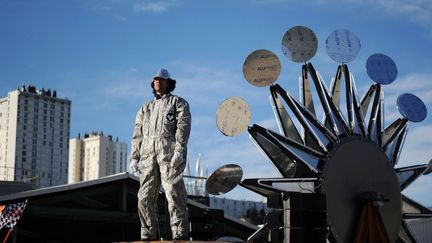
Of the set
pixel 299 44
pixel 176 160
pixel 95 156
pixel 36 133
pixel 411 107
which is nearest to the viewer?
pixel 176 160

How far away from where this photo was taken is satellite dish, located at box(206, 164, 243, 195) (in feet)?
48.2

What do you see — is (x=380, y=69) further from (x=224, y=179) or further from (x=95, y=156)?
(x=95, y=156)

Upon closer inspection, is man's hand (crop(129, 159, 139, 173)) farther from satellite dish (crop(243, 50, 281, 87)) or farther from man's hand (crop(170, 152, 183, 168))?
satellite dish (crop(243, 50, 281, 87))

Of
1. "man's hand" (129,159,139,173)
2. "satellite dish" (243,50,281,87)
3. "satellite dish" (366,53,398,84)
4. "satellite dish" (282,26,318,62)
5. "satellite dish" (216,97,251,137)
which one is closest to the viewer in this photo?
"man's hand" (129,159,139,173)

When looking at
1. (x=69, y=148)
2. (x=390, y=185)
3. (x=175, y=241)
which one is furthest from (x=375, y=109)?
(x=69, y=148)

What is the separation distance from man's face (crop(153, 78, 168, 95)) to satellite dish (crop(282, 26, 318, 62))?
564cm

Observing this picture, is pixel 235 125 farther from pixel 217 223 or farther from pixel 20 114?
pixel 20 114

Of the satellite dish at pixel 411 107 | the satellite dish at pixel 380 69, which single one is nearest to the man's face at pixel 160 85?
the satellite dish at pixel 380 69

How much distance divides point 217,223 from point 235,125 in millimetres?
4320

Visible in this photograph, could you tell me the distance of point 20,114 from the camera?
5167 inches

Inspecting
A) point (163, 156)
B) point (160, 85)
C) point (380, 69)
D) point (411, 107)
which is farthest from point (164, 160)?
point (411, 107)

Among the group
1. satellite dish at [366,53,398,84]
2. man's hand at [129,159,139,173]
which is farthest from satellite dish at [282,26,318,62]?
man's hand at [129,159,139,173]

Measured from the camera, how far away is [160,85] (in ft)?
37.2

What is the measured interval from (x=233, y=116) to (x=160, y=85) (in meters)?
4.09
